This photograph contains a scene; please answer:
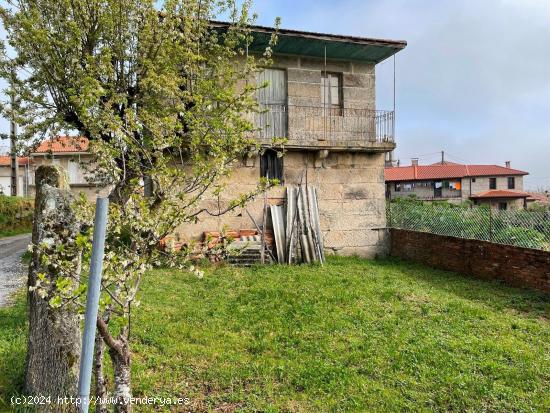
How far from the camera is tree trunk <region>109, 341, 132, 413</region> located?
315 centimetres

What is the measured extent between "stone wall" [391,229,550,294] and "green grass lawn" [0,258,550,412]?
1.52ft

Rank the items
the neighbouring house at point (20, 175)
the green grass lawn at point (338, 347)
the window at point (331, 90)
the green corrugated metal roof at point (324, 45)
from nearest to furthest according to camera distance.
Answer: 1. the green grass lawn at point (338, 347)
2. the green corrugated metal roof at point (324, 45)
3. the window at point (331, 90)
4. the neighbouring house at point (20, 175)

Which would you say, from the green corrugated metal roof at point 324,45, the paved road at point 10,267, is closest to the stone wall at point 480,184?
the green corrugated metal roof at point 324,45

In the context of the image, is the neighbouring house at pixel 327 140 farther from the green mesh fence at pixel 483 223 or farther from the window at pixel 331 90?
the green mesh fence at pixel 483 223

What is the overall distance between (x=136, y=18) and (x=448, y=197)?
40.6 metres

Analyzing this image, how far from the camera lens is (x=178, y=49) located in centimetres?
852

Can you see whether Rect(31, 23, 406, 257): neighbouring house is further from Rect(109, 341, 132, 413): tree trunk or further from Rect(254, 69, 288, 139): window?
Rect(109, 341, 132, 413): tree trunk

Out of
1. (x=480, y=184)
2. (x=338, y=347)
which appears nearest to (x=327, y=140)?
(x=338, y=347)

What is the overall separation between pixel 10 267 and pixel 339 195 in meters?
9.59

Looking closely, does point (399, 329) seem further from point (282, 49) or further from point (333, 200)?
point (282, 49)

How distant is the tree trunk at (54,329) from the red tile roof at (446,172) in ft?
141

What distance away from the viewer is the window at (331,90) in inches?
491

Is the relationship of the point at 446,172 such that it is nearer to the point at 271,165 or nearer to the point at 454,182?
the point at 454,182

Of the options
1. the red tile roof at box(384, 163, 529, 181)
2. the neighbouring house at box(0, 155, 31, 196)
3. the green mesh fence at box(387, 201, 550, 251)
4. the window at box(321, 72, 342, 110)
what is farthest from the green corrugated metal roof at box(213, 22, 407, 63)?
the red tile roof at box(384, 163, 529, 181)
